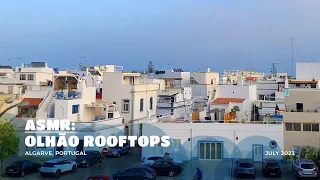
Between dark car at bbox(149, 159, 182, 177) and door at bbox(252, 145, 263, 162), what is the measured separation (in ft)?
20.3

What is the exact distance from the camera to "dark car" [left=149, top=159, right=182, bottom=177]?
83.6 feet

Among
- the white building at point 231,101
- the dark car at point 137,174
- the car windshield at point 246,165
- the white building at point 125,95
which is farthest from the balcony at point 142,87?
the car windshield at point 246,165

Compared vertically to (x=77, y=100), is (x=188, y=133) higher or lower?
lower

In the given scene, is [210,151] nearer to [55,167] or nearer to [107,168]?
[107,168]

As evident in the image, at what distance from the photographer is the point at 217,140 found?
1149 inches

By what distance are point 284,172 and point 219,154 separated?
16.2ft

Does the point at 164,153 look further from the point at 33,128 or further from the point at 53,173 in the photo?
the point at 33,128

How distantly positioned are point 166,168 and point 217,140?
5366 mm

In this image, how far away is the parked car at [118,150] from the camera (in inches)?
1267

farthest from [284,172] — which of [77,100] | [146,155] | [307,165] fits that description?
[77,100]

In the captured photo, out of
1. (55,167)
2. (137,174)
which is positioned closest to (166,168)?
(137,174)

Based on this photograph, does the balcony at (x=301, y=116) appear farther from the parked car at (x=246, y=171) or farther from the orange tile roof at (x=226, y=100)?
the orange tile roof at (x=226, y=100)

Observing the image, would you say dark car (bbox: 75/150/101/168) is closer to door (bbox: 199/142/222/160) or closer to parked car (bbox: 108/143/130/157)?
parked car (bbox: 108/143/130/157)

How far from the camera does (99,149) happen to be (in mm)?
32375
